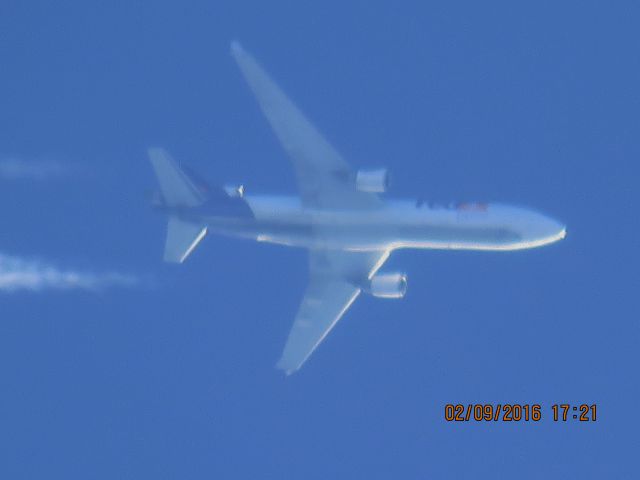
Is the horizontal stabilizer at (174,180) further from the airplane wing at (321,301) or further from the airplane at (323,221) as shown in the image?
the airplane wing at (321,301)

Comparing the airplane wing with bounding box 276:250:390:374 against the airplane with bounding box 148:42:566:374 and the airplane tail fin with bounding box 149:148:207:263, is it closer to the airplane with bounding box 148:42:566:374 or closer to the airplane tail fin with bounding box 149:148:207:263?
the airplane with bounding box 148:42:566:374

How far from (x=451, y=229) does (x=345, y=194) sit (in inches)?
208

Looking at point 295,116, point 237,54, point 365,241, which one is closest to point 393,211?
point 365,241

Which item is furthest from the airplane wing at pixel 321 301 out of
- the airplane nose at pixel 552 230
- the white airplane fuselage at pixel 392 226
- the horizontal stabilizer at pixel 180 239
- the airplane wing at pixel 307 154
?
the airplane nose at pixel 552 230

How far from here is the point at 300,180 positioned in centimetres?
6031

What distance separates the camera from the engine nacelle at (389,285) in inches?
2384

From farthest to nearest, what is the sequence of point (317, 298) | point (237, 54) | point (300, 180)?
point (317, 298) < point (300, 180) < point (237, 54)

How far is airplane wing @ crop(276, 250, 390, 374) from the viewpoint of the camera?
63.5 metres

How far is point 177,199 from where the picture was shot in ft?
205

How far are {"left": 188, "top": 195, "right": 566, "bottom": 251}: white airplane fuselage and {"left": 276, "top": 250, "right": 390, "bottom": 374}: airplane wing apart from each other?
140cm

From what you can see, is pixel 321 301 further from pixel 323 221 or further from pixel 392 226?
pixel 392 226

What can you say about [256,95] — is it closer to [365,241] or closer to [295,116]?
[295,116]

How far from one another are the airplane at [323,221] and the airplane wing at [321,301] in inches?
2.0

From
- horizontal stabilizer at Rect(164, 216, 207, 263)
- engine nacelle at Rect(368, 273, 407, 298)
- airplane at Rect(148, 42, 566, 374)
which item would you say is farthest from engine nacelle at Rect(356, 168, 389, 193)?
horizontal stabilizer at Rect(164, 216, 207, 263)
